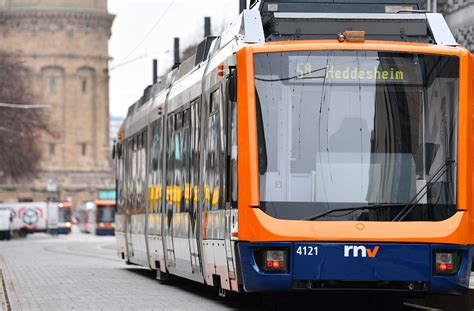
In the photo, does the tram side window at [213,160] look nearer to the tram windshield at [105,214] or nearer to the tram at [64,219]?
the tram windshield at [105,214]

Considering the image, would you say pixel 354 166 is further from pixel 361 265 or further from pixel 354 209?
pixel 361 265

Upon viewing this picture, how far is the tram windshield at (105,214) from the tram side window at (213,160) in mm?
82631

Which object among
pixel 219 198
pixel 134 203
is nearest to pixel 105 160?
pixel 134 203

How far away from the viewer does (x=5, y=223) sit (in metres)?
86.1

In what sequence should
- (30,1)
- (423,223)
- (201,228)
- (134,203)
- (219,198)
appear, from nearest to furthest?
(423,223) → (219,198) → (201,228) → (134,203) → (30,1)

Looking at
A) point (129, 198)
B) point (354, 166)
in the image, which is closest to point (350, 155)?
point (354, 166)

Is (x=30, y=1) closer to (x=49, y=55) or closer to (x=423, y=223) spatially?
(x=49, y=55)

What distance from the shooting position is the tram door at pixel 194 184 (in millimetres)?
19859

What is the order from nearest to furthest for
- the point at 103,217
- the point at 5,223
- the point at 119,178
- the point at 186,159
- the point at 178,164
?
1. the point at 186,159
2. the point at 178,164
3. the point at 119,178
4. the point at 5,223
5. the point at 103,217

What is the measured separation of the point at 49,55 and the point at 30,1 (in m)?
4.97

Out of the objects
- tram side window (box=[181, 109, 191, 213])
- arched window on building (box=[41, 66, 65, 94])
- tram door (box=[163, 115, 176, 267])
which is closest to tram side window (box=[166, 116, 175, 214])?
tram door (box=[163, 115, 176, 267])

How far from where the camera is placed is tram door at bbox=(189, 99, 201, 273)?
1986 centimetres

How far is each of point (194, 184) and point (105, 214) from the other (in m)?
82.5

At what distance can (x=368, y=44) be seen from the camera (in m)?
16.6
